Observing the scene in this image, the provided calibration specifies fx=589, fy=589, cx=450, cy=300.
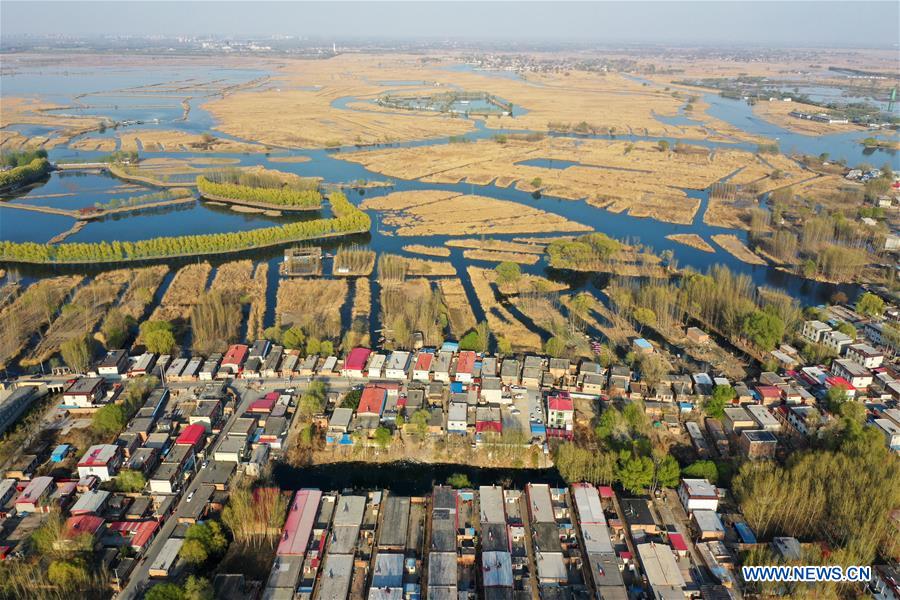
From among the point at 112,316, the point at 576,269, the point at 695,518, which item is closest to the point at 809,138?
the point at 576,269

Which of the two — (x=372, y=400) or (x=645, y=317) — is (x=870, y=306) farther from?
(x=372, y=400)

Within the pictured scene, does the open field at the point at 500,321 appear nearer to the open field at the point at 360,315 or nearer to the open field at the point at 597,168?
the open field at the point at 360,315

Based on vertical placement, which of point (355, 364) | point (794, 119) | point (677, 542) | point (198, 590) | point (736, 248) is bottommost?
point (677, 542)

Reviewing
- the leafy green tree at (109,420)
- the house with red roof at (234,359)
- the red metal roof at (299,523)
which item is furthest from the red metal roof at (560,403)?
the leafy green tree at (109,420)

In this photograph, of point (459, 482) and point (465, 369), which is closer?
point (459, 482)

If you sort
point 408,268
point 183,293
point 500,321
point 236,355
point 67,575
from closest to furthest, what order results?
point 67,575 < point 236,355 < point 500,321 < point 183,293 < point 408,268

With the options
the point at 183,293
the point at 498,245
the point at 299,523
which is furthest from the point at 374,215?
the point at 299,523

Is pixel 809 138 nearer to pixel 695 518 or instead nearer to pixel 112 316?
pixel 695 518
